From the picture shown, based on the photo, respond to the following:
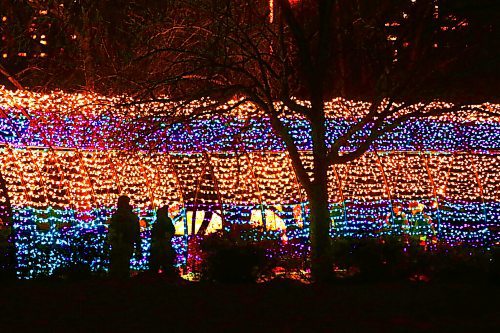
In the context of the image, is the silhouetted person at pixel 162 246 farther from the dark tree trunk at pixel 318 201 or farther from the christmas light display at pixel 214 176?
the dark tree trunk at pixel 318 201

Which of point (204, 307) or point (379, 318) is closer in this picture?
point (379, 318)

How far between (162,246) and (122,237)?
99cm

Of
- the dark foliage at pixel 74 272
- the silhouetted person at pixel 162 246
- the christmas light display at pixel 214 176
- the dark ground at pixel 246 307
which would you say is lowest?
the dark ground at pixel 246 307

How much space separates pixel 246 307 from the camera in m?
10.1

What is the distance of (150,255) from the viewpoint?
47.0ft

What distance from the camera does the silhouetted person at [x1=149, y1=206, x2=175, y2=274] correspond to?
14156 mm

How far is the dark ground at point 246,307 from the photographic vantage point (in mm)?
8844

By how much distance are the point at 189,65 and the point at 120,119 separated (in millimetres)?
2432

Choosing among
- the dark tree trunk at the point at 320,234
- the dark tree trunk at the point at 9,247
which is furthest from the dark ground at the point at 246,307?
the dark tree trunk at the point at 9,247

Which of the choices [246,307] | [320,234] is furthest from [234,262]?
[246,307]

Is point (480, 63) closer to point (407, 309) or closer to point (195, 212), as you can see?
point (407, 309)

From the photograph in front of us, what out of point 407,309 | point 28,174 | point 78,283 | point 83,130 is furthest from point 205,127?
point 407,309

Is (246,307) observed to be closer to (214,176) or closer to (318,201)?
(318,201)

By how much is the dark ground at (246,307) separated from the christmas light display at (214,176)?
274 centimetres
